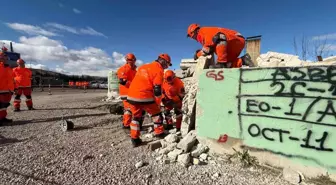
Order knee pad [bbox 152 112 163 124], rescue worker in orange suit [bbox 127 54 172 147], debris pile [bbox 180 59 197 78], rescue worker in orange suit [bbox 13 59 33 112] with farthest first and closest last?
rescue worker in orange suit [bbox 13 59 33 112] < debris pile [bbox 180 59 197 78] < knee pad [bbox 152 112 163 124] < rescue worker in orange suit [bbox 127 54 172 147]

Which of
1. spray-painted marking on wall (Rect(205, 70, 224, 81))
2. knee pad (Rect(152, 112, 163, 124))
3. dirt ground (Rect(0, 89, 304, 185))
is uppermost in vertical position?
spray-painted marking on wall (Rect(205, 70, 224, 81))

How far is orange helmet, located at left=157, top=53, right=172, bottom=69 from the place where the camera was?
474 centimetres

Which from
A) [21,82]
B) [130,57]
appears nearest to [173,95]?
[130,57]

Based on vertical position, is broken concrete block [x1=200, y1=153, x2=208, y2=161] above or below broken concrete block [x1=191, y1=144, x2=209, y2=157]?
below

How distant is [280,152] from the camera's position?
3.13 meters

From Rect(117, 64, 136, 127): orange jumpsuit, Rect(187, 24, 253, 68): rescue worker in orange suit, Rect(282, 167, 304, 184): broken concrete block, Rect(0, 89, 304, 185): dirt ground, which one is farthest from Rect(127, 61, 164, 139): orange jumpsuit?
Rect(282, 167, 304, 184): broken concrete block

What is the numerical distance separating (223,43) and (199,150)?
2254mm

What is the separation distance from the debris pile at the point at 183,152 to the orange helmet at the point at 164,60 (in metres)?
1.57

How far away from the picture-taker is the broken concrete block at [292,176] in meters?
2.84

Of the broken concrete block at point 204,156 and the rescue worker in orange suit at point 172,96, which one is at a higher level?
the rescue worker in orange suit at point 172,96

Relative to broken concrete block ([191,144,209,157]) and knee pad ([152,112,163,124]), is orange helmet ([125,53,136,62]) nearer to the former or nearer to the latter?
knee pad ([152,112,163,124])

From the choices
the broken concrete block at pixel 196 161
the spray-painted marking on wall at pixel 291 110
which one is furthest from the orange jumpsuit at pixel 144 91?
the spray-painted marking on wall at pixel 291 110

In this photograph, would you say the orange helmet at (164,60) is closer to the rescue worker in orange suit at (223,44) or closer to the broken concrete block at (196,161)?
the rescue worker in orange suit at (223,44)

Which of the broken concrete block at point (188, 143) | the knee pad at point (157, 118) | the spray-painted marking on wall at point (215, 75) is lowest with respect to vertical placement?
the broken concrete block at point (188, 143)
